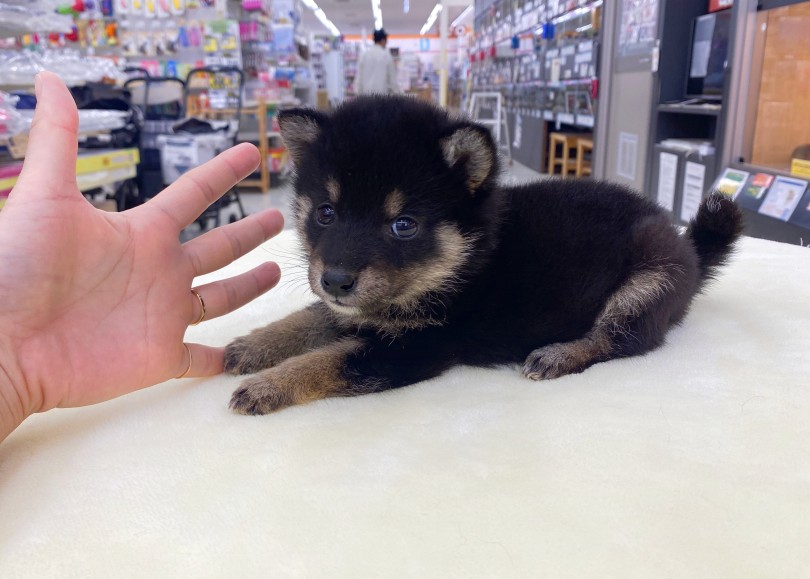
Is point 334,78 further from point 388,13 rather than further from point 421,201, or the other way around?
point 421,201

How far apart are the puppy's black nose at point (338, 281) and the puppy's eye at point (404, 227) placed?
23 cm

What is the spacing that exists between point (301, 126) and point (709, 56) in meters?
4.42

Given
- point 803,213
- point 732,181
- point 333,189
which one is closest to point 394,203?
point 333,189

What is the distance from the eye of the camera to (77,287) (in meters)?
1.52

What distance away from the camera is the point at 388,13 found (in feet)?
97.3

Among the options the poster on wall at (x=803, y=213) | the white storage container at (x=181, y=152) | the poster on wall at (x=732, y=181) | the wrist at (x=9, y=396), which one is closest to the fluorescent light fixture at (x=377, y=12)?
the white storage container at (x=181, y=152)

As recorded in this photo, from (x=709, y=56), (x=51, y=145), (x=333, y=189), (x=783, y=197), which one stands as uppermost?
(x=709, y=56)

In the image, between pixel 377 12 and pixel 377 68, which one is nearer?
pixel 377 68

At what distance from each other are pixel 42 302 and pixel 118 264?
0.21 meters

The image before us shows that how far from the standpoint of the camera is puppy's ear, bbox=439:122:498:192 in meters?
1.82

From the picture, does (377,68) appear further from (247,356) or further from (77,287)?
(77,287)

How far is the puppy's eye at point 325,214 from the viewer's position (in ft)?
6.16

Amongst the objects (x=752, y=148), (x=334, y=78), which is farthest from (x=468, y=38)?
(x=752, y=148)

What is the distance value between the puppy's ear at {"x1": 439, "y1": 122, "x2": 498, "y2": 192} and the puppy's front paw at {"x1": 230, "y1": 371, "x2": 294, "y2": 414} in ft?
2.71
